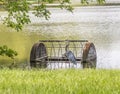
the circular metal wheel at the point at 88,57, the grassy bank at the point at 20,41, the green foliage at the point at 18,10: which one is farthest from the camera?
the grassy bank at the point at 20,41

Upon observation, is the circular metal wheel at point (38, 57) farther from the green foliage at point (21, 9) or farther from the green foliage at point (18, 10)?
the green foliage at point (18, 10)

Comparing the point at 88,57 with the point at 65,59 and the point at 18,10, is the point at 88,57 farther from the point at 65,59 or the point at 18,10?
the point at 18,10

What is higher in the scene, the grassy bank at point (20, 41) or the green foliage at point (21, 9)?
the green foliage at point (21, 9)

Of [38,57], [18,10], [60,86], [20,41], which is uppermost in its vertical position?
[18,10]

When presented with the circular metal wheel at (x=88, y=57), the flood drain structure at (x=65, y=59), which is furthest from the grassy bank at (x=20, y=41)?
the circular metal wheel at (x=88, y=57)

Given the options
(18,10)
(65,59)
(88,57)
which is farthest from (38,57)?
(18,10)

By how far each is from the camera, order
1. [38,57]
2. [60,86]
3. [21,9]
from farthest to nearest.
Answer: [38,57], [21,9], [60,86]

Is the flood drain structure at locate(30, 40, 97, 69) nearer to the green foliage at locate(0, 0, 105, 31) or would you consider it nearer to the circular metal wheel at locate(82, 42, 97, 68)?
the circular metal wheel at locate(82, 42, 97, 68)

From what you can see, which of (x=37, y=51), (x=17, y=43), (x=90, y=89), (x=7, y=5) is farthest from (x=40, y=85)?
(x=17, y=43)

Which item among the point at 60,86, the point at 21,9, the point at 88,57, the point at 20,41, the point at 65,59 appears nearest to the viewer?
the point at 60,86

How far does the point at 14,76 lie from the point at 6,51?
963 centimetres

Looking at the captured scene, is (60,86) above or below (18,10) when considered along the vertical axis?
below

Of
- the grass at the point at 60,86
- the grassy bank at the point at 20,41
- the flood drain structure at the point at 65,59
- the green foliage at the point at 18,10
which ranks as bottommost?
the grassy bank at the point at 20,41

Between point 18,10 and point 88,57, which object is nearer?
point 18,10
